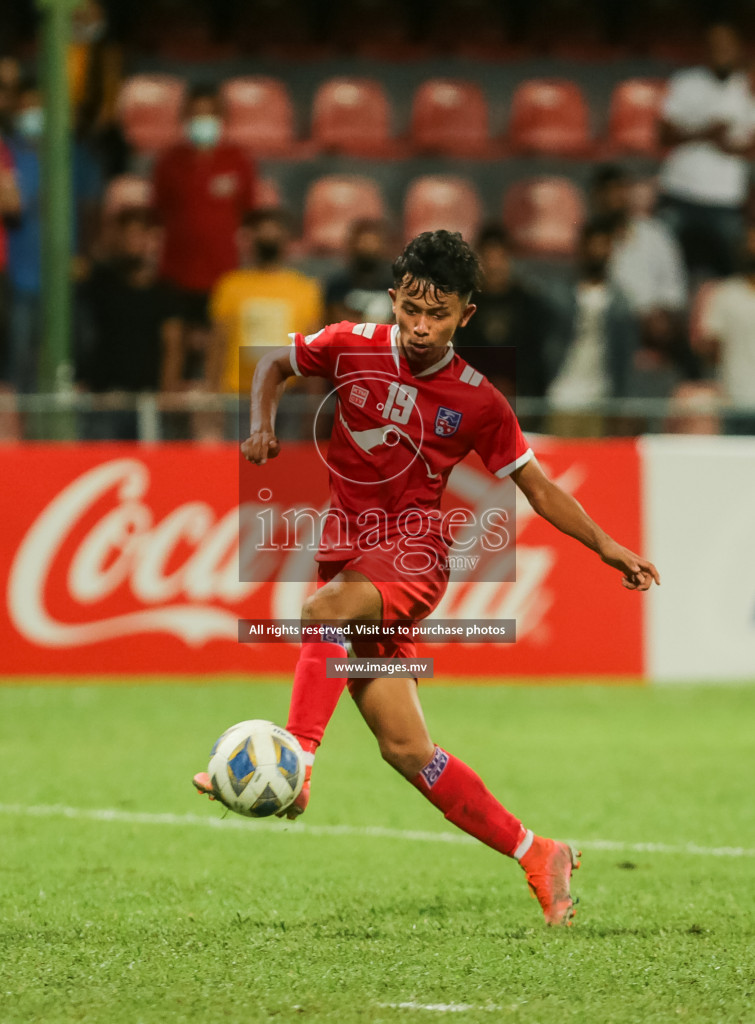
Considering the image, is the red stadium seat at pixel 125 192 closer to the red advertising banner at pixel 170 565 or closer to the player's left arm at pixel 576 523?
the red advertising banner at pixel 170 565

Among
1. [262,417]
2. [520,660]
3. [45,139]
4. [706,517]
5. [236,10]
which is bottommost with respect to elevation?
[520,660]

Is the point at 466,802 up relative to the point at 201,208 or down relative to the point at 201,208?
down

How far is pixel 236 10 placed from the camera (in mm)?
16312

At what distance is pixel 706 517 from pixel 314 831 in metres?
4.81

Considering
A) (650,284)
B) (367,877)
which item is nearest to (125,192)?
(650,284)

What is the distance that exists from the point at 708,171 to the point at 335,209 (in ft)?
11.1

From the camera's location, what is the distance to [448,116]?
1571 cm

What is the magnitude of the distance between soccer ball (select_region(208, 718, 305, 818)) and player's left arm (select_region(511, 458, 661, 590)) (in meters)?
1.06

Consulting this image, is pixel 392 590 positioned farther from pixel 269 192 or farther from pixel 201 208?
pixel 269 192

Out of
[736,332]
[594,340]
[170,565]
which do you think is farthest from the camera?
[736,332]

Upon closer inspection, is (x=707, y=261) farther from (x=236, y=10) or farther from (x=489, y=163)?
(x=236, y=10)

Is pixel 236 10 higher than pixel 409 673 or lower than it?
higher

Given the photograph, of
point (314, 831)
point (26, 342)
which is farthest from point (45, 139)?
point (314, 831)

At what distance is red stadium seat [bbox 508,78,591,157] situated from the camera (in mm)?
15734
